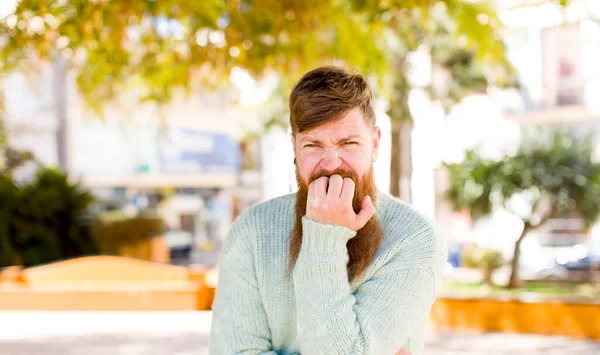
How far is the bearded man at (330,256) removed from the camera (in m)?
1.85

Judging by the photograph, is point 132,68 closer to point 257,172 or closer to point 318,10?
point 318,10

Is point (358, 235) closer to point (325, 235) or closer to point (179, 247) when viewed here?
point (325, 235)

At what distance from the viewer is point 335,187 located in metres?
1.82

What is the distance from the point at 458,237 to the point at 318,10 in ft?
75.5

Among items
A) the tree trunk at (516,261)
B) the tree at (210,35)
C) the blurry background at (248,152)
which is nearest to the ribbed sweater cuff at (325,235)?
the blurry background at (248,152)

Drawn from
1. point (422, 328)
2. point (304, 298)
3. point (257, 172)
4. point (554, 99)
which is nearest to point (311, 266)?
point (304, 298)

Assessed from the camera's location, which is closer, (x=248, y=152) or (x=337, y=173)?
(x=337, y=173)

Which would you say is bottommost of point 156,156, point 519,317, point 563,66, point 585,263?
point 585,263

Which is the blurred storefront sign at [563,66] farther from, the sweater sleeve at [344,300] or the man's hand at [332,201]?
the man's hand at [332,201]

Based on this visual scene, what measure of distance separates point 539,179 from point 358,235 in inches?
594

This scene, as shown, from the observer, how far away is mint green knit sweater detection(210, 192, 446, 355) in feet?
6.07

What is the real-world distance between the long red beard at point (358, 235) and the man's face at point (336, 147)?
22 millimetres

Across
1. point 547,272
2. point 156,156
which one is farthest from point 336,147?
point 156,156

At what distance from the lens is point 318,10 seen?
6090mm
